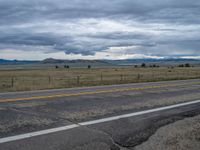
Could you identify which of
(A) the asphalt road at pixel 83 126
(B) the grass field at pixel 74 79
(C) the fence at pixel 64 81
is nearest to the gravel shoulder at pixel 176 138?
(A) the asphalt road at pixel 83 126

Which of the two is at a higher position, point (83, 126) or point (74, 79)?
point (83, 126)

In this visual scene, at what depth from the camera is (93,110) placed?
7.25m

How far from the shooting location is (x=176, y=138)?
4.82 metres

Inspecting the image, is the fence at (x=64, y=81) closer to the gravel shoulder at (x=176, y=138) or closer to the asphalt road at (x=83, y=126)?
the asphalt road at (x=83, y=126)

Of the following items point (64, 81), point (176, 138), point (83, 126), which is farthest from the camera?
point (64, 81)

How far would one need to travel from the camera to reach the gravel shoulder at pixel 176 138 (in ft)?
14.2

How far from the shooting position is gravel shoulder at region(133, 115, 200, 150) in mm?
4324

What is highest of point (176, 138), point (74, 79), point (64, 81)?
point (176, 138)

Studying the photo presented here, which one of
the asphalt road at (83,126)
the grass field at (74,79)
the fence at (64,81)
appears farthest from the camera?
the grass field at (74,79)

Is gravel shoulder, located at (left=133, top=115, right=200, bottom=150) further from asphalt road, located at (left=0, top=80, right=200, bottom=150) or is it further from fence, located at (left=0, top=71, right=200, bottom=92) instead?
fence, located at (left=0, top=71, right=200, bottom=92)

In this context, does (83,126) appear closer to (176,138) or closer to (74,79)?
(176,138)

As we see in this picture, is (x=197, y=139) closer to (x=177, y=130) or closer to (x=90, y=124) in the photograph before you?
(x=177, y=130)

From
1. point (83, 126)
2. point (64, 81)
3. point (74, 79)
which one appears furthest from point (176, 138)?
point (74, 79)

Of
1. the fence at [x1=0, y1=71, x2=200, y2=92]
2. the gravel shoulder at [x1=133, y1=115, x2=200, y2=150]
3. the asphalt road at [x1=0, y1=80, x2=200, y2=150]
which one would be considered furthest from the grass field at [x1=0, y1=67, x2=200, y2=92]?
the gravel shoulder at [x1=133, y1=115, x2=200, y2=150]
